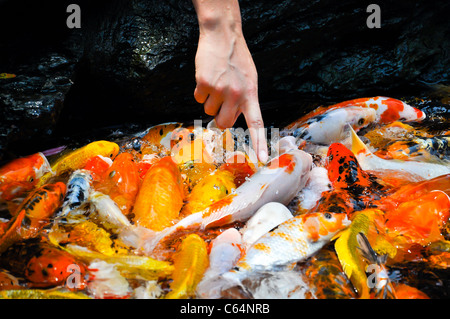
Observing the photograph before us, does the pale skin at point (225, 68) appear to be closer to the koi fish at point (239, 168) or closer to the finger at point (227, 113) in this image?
the finger at point (227, 113)

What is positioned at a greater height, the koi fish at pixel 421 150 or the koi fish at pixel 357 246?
the koi fish at pixel 357 246

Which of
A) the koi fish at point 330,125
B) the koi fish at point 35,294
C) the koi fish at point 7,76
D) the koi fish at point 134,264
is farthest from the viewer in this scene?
the koi fish at point 330,125

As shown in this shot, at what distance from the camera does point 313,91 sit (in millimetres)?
4039

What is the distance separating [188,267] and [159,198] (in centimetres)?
71

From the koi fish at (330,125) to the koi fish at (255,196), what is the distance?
2.37ft

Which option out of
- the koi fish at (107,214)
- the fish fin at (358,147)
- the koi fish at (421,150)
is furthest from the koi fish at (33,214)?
the koi fish at (421,150)

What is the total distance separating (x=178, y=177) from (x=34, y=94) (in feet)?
4.50

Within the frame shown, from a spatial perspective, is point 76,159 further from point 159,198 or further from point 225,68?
point 225,68

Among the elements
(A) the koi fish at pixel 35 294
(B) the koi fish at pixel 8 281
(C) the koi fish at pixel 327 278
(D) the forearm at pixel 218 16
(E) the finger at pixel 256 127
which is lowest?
(C) the koi fish at pixel 327 278

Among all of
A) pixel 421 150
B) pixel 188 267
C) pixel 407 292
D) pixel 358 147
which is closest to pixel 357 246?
pixel 407 292

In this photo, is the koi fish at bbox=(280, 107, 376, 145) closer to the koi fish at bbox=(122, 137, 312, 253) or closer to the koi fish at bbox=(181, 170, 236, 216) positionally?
the koi fish at bbox=(122, 137, 312, 253)

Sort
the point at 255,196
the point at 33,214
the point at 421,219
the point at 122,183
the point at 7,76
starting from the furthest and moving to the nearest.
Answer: the point at 7,76 < the point at 122,183 < the point at 255,196 < the point at 33,214 < the point at 421,219

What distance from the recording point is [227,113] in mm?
2000

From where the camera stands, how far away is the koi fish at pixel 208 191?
247 centimetres
